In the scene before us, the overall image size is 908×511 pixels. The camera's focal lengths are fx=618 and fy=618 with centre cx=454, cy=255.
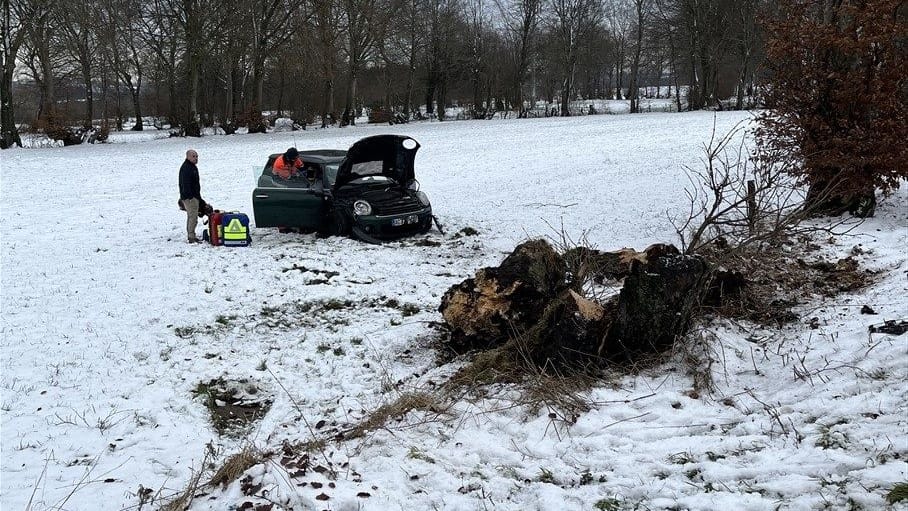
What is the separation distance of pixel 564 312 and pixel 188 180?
7930 millimetres

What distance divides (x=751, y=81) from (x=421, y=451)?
5619cm

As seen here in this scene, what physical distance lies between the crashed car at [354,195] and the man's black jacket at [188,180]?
1.10 meters

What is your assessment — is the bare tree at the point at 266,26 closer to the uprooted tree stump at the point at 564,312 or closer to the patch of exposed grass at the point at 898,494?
the uprooted tree stump at the point at 564,312

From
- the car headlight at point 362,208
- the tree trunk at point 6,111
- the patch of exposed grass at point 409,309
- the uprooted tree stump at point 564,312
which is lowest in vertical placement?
the patch of exposed grass at point 409,309

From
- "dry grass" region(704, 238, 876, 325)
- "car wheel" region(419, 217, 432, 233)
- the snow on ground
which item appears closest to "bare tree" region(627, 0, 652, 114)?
the snow on ground

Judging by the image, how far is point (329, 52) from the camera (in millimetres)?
35688

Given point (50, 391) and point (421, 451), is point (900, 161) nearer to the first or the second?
point (421, 451)

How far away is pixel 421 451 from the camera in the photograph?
4.84m

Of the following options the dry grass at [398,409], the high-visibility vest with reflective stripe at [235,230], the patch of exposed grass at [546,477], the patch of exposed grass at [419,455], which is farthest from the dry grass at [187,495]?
the high-visibility vest with reflective stripe at [235,230]

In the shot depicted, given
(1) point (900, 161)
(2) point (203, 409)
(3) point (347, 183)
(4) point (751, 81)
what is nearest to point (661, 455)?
(2) point (203, 409)

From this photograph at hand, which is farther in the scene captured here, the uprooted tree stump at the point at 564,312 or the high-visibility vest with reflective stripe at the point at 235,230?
the high-visibility vest with reflective stripe at the point at 235,230

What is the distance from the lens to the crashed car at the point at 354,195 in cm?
1133

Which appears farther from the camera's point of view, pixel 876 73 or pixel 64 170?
pixel 64 170

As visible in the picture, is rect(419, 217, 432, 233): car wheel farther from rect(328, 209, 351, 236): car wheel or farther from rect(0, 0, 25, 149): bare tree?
rect(0, 0, 25, 149): bare tree
